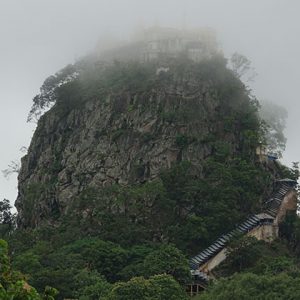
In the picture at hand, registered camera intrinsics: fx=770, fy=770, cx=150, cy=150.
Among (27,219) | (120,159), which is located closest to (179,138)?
(120,159)

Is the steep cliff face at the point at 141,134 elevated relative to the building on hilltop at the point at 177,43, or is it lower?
lower

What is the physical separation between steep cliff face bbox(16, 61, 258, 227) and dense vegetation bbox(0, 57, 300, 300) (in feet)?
0.61

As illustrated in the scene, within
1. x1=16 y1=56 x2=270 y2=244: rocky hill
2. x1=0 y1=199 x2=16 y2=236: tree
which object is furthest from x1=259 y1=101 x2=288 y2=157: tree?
x1=0 y1=199 x2=16 y2=236: tree

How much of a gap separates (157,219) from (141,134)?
347 inches

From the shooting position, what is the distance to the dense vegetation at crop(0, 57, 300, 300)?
46.5 metres

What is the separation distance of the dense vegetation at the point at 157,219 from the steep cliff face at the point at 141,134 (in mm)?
186

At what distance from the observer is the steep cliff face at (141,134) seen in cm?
6384

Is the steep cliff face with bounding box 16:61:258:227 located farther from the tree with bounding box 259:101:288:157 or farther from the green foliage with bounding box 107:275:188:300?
the green foliage with bounding box 107:275:188:300

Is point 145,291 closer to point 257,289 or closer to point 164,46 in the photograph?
point 257,289

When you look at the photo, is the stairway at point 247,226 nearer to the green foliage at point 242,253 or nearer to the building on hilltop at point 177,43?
the green foliage at point 242,253

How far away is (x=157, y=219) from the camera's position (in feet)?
A: 194

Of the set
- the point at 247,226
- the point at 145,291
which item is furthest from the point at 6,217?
the point at 145,291

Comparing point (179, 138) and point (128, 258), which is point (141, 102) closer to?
point (179, 138)

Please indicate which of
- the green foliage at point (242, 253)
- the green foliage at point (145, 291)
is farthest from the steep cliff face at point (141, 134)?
the green foliage at point (145, 291)
